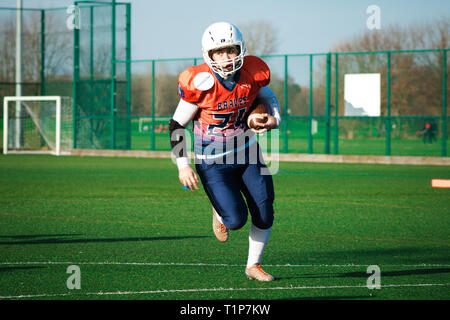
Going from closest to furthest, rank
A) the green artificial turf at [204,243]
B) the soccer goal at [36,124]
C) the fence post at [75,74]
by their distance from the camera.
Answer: the green artificial turf at [204,243] < the fence post at [75,74] < the soccer goal at [36,124]

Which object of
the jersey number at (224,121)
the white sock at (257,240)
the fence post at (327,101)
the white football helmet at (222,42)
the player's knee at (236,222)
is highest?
the fence post at (327,101)

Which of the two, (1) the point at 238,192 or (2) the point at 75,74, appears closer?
(1) the point at 238,192

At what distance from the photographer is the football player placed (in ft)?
20.4

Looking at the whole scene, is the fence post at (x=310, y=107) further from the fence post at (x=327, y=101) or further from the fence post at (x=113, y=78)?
the fence post at (x=113, y=78)

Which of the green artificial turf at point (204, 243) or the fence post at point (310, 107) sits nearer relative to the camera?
the green artificial turf at point (204, 243)

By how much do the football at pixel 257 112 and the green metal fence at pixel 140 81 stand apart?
19654 millimetres

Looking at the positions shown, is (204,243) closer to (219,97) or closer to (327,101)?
(219,97)

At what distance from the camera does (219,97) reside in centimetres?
628

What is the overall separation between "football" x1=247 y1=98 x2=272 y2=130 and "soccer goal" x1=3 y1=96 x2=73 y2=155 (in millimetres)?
25227

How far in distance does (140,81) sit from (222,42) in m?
25.1

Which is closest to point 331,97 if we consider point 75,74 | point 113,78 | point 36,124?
point 113,78

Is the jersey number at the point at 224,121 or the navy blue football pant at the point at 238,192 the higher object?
the jersey number at the point at 224,121

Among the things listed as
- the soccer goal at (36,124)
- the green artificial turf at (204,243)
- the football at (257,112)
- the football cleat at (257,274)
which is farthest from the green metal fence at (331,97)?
the football cleat at (257,274)

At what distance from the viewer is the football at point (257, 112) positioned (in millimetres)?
6219
